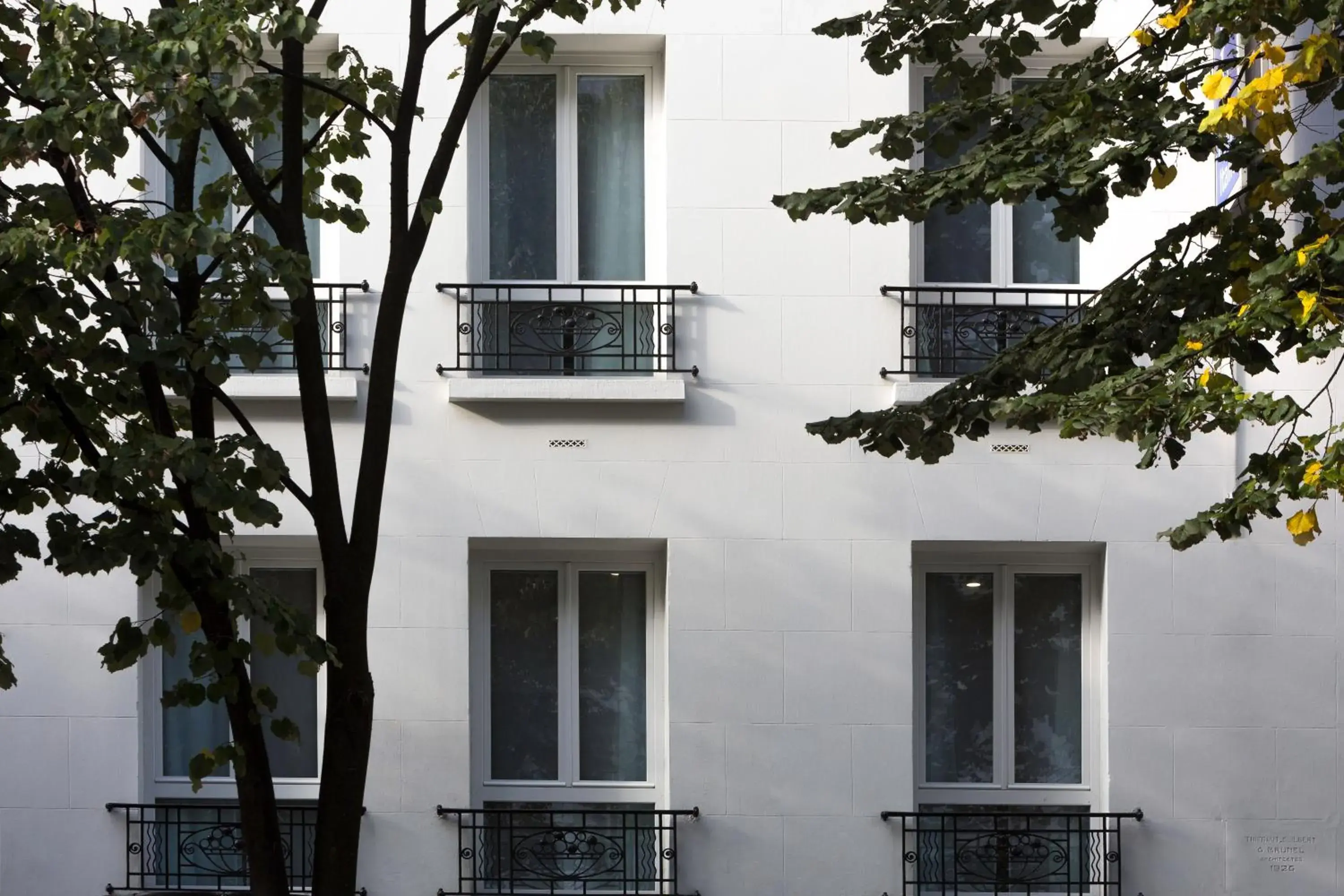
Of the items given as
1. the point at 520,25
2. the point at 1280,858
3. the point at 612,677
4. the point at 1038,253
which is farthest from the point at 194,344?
the point at 1280,858

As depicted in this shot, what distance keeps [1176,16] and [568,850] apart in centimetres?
749

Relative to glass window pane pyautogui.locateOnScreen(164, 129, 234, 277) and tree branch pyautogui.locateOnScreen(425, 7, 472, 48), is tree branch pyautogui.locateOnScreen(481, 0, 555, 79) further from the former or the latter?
glass window pane pyautogui.locateOnScreen(164, 129, 234, 277)

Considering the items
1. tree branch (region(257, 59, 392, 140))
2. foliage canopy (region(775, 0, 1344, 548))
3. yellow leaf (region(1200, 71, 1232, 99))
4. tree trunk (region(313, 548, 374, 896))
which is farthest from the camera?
tree branch (region(257, 59, 392, 140))

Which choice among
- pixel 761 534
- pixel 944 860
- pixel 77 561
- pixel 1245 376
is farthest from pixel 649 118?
pixel 77 561

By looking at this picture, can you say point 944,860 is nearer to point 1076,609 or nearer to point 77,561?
point 1076,609

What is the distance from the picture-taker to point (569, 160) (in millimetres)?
12484

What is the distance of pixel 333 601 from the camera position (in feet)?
22.0

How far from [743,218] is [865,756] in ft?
13.4

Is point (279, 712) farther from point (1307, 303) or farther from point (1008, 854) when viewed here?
point (1307, 303)

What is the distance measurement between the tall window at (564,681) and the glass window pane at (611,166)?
2.52 meters

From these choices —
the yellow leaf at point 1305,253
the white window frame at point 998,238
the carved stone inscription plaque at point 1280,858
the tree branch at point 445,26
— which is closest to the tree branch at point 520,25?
the tree branch at point 445,26

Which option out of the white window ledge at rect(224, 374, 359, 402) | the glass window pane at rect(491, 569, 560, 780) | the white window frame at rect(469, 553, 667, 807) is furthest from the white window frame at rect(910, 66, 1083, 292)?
the white window ledge at rect(224, 374, 359, 402)

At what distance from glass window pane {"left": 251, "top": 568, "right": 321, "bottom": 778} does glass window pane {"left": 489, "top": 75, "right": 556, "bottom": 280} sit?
2864 millimetres

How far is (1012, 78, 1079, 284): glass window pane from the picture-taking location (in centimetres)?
1252
